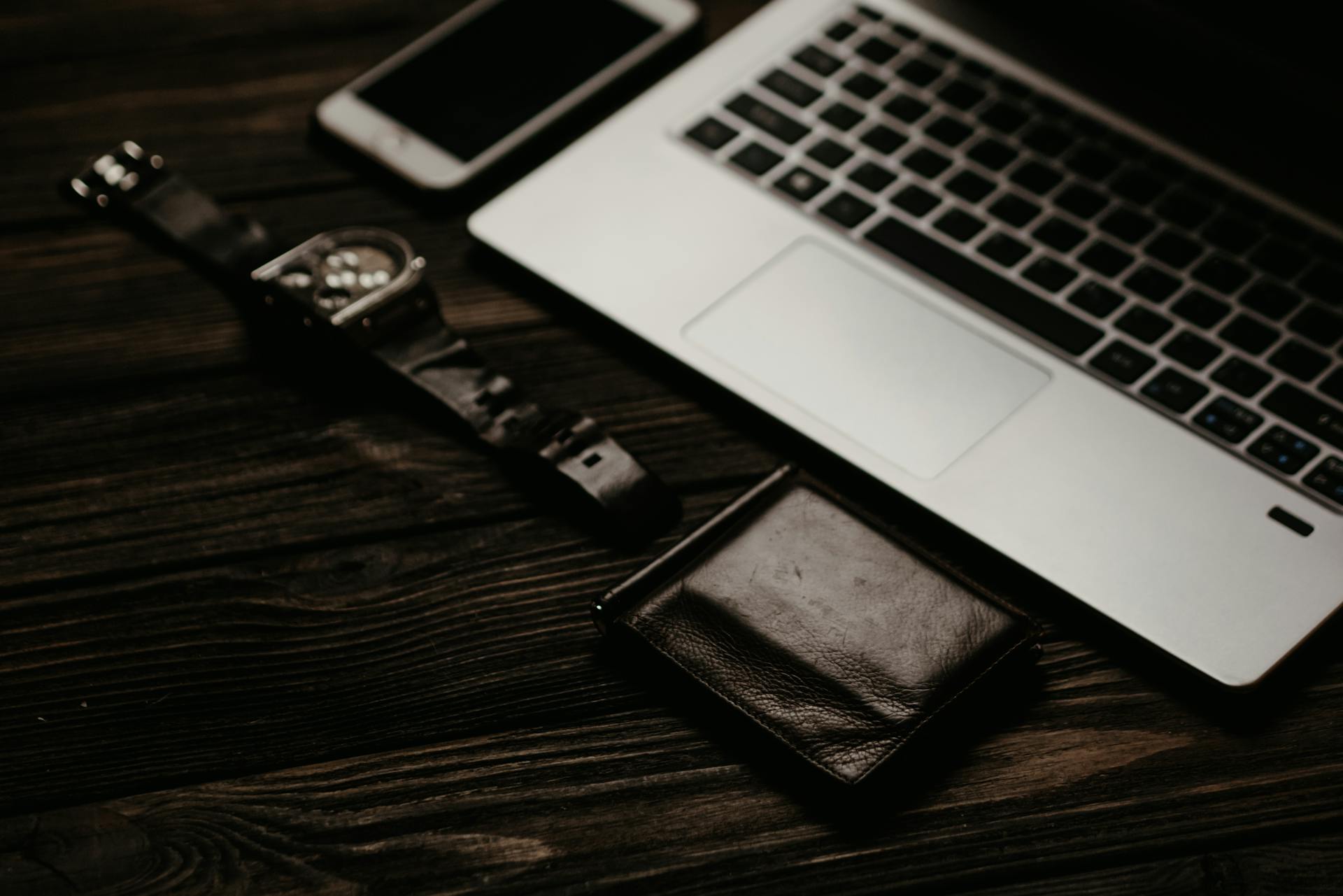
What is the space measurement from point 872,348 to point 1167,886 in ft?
0.98

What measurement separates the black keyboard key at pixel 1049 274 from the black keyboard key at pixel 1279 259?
0.10 metres

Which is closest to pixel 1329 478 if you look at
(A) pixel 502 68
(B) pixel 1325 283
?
(B) pixel 1325 283

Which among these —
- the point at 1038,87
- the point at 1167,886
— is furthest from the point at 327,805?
the point at 1038,87

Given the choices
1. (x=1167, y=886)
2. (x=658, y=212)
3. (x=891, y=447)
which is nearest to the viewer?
(x=1167, y=886)

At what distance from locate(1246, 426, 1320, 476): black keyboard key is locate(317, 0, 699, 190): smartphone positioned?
46 centimetres

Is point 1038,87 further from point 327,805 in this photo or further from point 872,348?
point 327,805

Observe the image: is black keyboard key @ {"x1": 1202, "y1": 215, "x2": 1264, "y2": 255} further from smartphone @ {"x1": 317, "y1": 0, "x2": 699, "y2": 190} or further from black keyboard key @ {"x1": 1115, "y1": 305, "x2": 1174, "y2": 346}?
smartphone @ {"x1": 317, "y1": 0, "x2": 699, "y2": 190}

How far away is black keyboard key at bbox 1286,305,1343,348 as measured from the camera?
65 centimetres

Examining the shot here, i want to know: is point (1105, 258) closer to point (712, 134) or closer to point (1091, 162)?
point (1091, 162)

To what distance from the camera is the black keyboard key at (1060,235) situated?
697 millimetres

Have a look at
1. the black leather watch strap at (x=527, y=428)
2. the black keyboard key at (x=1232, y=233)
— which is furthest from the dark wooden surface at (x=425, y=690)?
the black keyboard key at (x=1232, y=233)

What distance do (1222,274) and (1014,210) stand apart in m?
0.12

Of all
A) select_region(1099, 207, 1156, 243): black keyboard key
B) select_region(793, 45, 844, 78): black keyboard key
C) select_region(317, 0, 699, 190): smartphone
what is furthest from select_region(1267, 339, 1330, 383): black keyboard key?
select_region(317, 0, 699, 190): smartphone

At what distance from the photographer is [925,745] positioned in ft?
1.76
